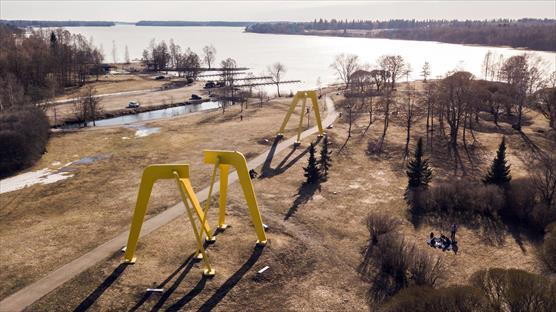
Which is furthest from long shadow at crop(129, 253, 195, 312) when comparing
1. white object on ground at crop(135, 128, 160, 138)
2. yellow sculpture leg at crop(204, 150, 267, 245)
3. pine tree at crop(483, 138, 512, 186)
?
white object on ground at crop(135, 128, 160, 138)

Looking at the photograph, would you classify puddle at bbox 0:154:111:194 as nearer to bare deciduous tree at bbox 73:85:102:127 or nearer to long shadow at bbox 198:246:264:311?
bare deciduous tree at bbox 73:85:102:127

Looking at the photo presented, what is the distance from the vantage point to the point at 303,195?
38.6m

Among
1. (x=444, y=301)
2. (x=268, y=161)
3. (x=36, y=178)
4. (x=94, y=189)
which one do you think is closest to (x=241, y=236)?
(x=444, y=301)

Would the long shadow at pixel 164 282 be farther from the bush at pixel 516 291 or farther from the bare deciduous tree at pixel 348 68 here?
the bare deciduous tree at pixel 348 68

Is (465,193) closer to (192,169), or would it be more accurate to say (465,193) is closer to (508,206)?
(508,206)

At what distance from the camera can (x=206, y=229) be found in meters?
29.0

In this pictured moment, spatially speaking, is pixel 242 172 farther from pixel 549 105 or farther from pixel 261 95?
pixel 261 95

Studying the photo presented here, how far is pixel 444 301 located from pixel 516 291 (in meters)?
3.17

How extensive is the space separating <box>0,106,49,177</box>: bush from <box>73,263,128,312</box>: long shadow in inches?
1001

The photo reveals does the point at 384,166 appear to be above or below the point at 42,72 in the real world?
below

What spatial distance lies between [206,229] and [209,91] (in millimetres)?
74021

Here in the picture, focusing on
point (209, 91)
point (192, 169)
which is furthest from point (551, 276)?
point (209, 91)

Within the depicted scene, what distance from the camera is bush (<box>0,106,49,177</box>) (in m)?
44.7

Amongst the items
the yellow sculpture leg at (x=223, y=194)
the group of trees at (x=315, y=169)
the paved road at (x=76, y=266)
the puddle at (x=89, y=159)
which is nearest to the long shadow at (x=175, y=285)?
the yellow sculpture leg at (x=223, y=194)
